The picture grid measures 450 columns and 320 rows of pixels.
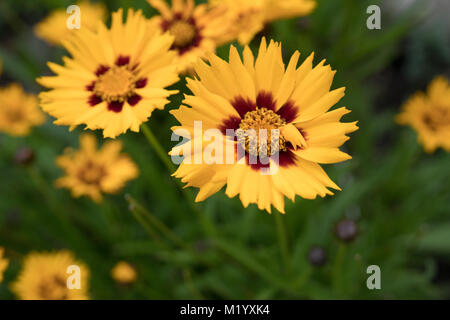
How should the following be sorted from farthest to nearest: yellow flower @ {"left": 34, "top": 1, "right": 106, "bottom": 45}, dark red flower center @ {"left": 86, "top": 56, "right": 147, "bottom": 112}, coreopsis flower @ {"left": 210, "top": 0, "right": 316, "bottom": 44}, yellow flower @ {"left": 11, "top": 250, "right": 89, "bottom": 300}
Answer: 1. yellow flower @ {"left": 34, "top": 1, "right": 106, "bottom": 45}
2. yellow flower @ {"left": 11, "top": 250, "right": 89, "bottom": 300}
3. coreopsis flower @ {"left": 210, "top": 0, "right": 316, "bottom": 44}
4. dark red flower center @ {"left": 86, "top": 56, "right": 147, "bottom": 112}

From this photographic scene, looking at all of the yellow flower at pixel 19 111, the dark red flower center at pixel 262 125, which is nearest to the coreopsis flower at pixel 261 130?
the dark red flower center at pixel 262 125

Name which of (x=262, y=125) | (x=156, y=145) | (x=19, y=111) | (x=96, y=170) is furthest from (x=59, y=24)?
(x=262, y=125)

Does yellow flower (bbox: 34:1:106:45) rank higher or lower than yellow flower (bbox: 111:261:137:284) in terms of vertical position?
higher

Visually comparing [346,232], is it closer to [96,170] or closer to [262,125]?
[262,125]

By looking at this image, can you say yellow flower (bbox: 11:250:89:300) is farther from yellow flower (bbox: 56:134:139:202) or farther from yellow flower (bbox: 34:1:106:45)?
yellow flower (bbox: 34:1:106:45)

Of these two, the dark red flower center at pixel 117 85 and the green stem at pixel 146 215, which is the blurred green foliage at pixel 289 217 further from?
the dark red flower center at pixel 117 85

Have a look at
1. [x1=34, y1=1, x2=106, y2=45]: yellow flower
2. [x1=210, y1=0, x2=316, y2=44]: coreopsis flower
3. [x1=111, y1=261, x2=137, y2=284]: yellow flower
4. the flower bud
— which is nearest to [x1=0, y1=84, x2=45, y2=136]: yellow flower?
[x1=34, y1=1, x2=106, y2=45]: yellow flower

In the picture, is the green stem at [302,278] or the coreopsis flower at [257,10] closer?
the coreopsis flower at [257,10]
